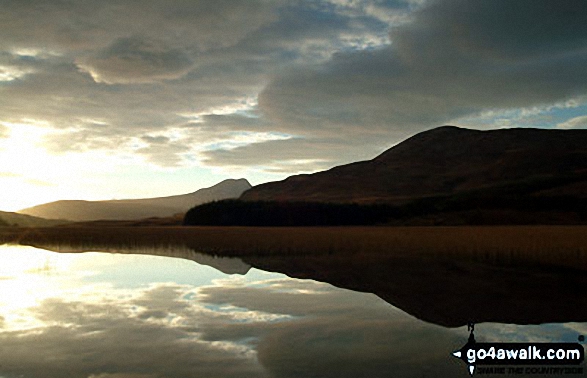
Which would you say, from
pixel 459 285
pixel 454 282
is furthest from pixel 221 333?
pixel 454 282

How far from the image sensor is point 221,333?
40.6ft

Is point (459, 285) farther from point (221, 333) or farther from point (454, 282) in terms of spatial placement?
point (221, 333)

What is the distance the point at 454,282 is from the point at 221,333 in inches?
475

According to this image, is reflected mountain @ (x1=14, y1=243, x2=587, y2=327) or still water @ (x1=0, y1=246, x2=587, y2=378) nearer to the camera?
still water @ (x1=0, y1=246, x2=587, y2=378)

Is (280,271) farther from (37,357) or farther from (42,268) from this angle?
(37,357)

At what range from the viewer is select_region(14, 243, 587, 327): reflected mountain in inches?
571

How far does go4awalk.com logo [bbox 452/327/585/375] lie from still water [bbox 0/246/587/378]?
17.1 inches

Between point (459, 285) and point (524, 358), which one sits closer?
point (524, 358)

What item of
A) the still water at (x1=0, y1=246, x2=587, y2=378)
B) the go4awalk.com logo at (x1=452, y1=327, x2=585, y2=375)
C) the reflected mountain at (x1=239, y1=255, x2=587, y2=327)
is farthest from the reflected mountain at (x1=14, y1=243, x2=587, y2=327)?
the go4awalk.com logo at (x1=452, y1=327, x2=585, y2=375)

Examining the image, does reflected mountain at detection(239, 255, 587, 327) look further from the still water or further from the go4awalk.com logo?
the go4awalk.com logo

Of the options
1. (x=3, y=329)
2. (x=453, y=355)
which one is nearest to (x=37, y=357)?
(x=3, y=329)

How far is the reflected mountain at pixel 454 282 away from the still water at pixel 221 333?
0.99 m

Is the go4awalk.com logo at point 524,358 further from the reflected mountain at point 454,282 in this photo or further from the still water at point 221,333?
the reflected mountain at point 454,282

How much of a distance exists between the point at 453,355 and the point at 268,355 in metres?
4.05
